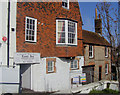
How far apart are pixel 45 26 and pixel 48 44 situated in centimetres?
123

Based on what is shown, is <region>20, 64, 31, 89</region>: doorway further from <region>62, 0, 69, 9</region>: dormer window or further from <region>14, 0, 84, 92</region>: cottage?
<region>62, 0, 69, 9</region>: dormer window

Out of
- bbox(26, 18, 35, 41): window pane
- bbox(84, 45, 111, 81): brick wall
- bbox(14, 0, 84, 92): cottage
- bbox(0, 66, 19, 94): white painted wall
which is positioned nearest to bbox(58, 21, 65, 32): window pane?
bbox(14, 0, 84, 92): cottage

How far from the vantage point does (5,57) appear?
855 cm

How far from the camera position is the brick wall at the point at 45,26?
8914 mm

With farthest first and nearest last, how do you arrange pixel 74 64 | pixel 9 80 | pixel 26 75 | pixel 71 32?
pixel 74 64, pixel 71 32, pixel 26 75, pixel 9 80

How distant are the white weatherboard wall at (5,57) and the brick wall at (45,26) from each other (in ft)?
0.91

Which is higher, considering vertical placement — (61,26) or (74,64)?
(61,26)

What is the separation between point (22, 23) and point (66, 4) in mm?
4321

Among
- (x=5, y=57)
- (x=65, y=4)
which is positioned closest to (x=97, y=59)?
(x=65, y=4)

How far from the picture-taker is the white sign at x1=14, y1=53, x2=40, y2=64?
340 inches

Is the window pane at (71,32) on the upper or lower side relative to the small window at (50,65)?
upper

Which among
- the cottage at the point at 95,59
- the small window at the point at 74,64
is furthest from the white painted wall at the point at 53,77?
the cottage at the point at 95,59

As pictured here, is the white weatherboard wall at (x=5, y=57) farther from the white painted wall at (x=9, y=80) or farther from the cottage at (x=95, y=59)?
the cottage at (x=95, y=59)

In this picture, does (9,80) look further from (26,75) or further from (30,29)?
(30,29)
